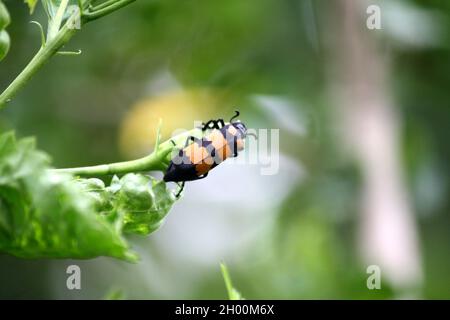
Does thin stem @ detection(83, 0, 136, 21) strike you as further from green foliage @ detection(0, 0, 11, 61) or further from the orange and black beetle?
the orange and black beetle

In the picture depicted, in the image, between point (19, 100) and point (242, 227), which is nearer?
point (19, 100)

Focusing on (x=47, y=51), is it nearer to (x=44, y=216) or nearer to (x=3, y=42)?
(x=3, y=42)

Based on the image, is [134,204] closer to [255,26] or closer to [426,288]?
[426,288]

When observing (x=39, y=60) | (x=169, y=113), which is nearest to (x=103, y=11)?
(x=39, y=60)
